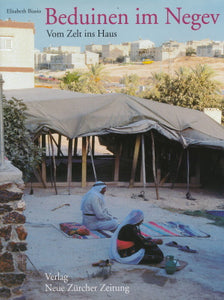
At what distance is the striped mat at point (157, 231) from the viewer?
7723 mm

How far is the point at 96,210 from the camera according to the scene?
7824mm

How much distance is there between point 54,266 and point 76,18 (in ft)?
14.5

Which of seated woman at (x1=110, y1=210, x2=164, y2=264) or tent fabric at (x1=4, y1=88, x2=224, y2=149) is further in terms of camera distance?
tent fabric at (x1=4, y1=88, x2=224, y2=149)

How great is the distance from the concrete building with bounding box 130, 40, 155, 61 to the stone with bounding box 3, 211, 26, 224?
72.6m

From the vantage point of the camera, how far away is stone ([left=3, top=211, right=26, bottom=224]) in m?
4.29

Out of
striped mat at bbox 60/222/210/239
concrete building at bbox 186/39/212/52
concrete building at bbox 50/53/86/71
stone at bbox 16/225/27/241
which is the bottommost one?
striped mat at bbox 60/222/210/239

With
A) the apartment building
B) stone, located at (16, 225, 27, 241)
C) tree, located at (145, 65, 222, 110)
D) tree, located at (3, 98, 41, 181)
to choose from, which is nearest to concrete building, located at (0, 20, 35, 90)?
tree, located at (145, 65, 222, 110)

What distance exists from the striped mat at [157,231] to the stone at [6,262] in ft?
10.6

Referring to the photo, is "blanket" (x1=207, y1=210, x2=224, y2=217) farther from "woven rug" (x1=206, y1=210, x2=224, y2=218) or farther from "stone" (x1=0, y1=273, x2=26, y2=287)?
"stone" (x1=0, y1=273, x2=26, y2=287)

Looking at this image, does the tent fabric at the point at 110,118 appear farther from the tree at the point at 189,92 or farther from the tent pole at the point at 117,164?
the tree at the point at 189,92

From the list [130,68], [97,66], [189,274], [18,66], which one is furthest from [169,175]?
[130,68]

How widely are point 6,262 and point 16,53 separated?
20761 millimetres

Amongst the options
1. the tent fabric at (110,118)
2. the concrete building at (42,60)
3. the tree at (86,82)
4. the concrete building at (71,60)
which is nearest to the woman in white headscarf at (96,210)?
the tent fabric at (110,118)

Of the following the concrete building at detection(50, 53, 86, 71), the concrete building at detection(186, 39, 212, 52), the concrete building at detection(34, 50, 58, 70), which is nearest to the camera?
the concrete building at detection(50, 53, 86, 71)
